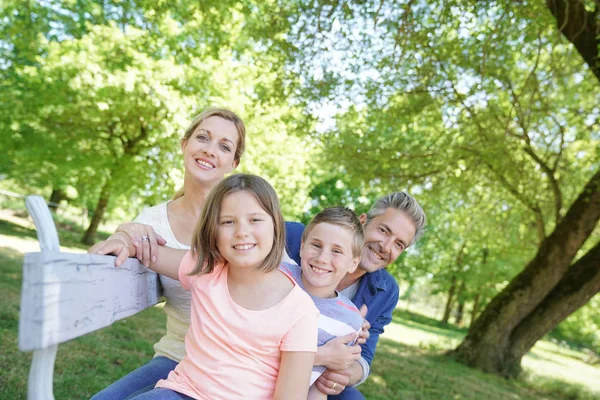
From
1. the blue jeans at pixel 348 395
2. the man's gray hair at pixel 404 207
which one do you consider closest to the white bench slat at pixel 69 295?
the blue jeans at pixel 348 395

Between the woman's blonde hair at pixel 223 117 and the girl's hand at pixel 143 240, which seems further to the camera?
the woman's blonde hair at pixel 223 117

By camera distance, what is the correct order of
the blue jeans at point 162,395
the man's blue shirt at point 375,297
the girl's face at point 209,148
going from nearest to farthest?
the blue jeans at point 162,395
the girl's face at point 209,148
the man's blue shirt at point 375,297

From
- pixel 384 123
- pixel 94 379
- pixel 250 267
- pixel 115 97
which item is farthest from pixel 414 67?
pixel 115 97

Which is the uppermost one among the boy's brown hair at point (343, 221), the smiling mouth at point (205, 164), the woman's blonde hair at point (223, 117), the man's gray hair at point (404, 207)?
the woman's blonde hair at point (223, 117)

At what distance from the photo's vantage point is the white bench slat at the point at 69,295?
4.22ft

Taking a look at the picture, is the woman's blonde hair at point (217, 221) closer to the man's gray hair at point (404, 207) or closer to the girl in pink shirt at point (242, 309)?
the girl in pink shirt at point (242, 309)

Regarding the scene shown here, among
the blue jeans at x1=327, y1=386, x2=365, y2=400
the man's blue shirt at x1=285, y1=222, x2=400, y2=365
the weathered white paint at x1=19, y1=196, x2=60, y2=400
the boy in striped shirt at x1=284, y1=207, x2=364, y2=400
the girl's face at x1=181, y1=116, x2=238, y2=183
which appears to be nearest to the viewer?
the weathered white paint at x1=19, y1=196, x2=60, y2=400

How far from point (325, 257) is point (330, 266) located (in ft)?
0.15

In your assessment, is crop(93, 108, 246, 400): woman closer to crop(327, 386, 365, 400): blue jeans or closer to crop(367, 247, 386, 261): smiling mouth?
crop(327, 386, 365, 400): blue jeans

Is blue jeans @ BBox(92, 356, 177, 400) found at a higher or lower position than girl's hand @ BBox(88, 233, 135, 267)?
lower

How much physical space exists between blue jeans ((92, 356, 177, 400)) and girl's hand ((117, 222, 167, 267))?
45 cm

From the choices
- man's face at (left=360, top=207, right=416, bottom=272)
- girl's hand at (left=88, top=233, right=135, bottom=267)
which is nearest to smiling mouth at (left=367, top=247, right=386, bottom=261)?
man's face at (left=360, top=207, right=416, bottom=272)

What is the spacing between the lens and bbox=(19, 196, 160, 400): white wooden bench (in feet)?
4.23

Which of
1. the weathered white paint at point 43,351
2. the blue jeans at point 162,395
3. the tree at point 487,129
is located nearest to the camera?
the weathered white paint at point 43,351
